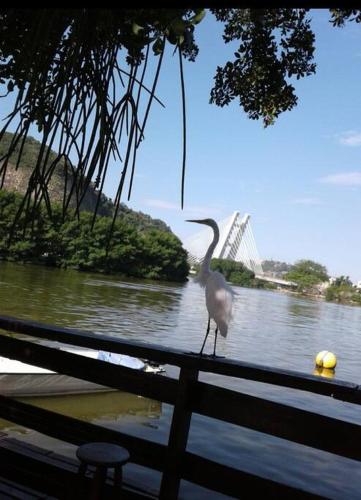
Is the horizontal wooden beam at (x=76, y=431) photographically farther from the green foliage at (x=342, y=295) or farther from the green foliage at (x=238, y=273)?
the green foliage at (x=342, y=295)

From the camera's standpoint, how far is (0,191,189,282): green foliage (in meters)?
50.8

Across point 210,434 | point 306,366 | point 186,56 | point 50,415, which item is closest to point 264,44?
point 186,56

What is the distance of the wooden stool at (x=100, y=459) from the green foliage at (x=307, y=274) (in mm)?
120540

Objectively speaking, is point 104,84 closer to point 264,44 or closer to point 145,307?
point 264,44

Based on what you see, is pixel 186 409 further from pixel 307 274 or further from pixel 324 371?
pixel 307 274

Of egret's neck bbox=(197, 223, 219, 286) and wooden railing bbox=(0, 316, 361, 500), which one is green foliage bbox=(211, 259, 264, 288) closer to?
egret's neck bbox=(197, 223, 219, 286)

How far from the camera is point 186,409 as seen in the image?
6.64 ft

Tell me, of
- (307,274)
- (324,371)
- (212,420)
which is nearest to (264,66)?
(212,420)

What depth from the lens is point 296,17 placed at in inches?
139

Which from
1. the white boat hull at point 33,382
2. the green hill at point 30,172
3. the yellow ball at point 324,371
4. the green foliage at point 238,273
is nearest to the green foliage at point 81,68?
the green hill at point 30,172

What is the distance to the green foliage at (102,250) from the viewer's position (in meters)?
50.8

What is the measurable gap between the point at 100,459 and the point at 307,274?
126157 millimetres

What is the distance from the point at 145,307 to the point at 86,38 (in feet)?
91.8

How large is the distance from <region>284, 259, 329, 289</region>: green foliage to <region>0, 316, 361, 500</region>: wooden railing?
394 ft
